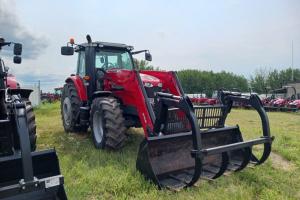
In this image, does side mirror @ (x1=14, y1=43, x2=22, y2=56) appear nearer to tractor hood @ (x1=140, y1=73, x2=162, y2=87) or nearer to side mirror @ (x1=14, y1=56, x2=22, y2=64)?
side mirror @ (x1=14, y1=56, x2=22, y2=64)

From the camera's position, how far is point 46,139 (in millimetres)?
7719

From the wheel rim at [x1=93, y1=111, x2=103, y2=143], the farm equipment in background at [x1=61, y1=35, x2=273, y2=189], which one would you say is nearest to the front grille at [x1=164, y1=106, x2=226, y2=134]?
the farm equipment in background at [x1=61, y1=35, x2=273, y2=189]

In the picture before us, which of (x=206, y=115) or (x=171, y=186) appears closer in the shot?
(x=171, y=186)

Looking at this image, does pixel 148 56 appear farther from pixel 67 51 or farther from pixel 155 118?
pixel 155 118

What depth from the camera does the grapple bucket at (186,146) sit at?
4.06 meters

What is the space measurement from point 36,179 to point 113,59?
4993 mm

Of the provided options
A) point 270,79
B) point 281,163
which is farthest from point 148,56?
point 270,79

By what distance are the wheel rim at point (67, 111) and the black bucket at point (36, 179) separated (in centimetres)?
479

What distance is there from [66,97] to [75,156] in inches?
123

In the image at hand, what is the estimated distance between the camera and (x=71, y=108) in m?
7.91

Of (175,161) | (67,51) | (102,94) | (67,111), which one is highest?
(67,51)

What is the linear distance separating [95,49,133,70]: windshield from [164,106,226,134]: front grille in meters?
2.88

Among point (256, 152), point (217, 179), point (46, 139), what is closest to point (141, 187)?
point (217, 179)

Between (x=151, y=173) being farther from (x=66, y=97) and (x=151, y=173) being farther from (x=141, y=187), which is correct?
Result: (x=66, y=97)
